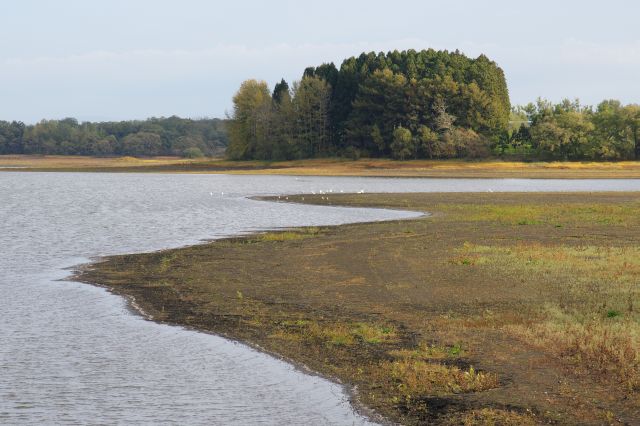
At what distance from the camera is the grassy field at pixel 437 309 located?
45.5 ft

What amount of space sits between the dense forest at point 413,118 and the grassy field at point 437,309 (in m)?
89.2

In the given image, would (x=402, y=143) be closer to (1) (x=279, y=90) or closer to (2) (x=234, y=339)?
(1) (x=279, y=90)

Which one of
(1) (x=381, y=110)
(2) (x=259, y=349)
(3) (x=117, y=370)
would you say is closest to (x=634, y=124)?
(1) (x=381, y=110)

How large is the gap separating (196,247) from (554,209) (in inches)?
1036

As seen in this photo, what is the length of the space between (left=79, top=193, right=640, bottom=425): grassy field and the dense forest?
89.2m

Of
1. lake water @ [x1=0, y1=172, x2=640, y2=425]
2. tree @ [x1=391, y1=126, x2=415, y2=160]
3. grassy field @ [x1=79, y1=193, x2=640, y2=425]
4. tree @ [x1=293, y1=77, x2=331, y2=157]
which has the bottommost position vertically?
lake water @ [x1=0, y1=172, x2=640, y2=425]

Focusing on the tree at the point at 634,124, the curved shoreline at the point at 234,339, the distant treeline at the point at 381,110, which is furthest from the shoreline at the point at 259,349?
the tree at the point at 634,124

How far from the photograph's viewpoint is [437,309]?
2053 cm

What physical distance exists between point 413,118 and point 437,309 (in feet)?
374

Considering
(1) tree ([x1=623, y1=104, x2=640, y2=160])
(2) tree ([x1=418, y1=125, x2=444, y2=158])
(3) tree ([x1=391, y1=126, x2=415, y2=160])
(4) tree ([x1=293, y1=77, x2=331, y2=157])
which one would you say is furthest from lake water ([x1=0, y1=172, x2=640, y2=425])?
(4) tree ([x1=293, y1=77, x2=331, y2=157])

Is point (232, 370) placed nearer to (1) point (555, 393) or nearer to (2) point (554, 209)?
(1) point (555, 393)

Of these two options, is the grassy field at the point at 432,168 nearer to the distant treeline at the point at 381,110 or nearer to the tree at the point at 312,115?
the distant treeline at the point at 381,110

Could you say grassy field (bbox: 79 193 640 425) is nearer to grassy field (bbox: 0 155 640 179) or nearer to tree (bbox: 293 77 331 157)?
grassy field (bbox: 0 155 640 179)

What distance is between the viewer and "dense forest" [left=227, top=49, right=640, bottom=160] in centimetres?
12506
